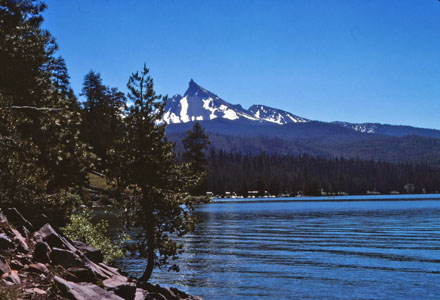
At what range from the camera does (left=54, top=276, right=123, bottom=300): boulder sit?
1265cm

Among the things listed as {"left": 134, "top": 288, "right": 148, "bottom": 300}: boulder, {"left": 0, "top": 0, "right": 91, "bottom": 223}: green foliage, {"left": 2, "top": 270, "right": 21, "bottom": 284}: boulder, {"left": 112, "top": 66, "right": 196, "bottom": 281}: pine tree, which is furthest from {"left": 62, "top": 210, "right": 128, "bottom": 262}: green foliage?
{"left": 2, "top": 270, "right": 21, "bottom": 284}: boulder

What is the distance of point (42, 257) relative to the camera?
15766mm

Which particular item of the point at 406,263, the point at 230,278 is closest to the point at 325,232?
the point at 406,263

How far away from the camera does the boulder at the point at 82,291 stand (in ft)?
41.5

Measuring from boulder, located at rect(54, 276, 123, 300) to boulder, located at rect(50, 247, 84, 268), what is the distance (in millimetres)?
2344

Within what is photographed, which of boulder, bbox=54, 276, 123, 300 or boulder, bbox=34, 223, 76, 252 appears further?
boulder, bbox=34, 223, 76, 252

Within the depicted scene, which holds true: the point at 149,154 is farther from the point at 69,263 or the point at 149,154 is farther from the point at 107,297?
the point at 107,297

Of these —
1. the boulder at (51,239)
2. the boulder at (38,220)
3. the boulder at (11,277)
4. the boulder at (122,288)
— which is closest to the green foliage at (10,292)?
the boulder at (11,277)

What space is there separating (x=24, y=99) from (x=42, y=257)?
82.3ft

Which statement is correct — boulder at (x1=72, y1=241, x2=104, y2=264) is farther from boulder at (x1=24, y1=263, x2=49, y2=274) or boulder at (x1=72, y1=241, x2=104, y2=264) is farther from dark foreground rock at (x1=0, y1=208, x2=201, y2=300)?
boulder at (x1=24, y1=263, x2=49, y2=274)

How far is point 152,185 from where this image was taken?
73.2 feet

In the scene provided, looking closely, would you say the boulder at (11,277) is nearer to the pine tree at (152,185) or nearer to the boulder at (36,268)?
the boulder at (36,268)

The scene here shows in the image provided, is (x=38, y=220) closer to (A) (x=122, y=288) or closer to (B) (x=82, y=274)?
(B) (x=82, y=274)

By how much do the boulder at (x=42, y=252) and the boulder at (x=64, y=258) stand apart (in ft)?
0.59
